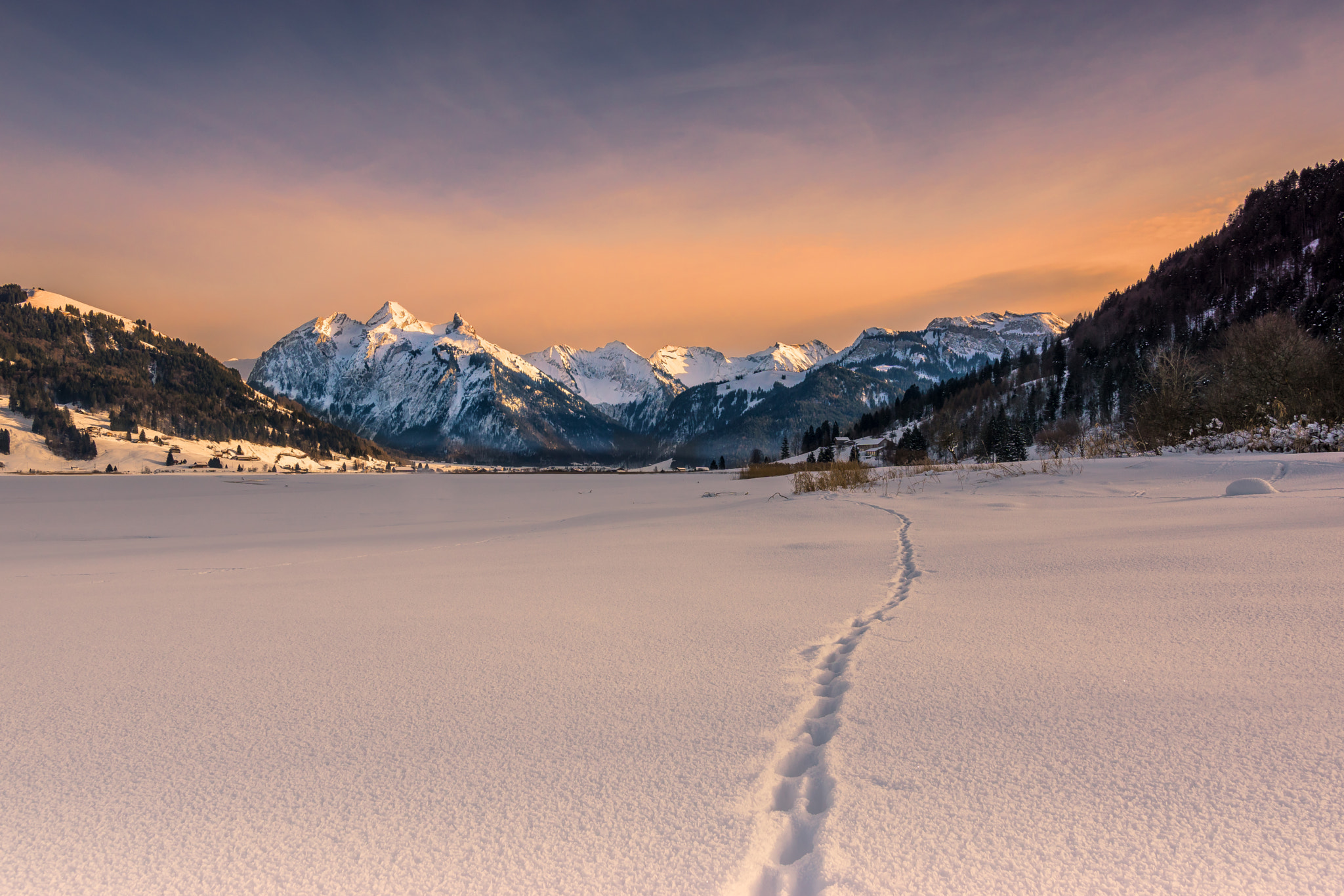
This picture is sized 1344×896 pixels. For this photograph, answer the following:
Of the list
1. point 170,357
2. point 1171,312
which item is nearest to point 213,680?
point 1171,312

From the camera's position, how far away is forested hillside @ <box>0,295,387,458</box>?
12688cm

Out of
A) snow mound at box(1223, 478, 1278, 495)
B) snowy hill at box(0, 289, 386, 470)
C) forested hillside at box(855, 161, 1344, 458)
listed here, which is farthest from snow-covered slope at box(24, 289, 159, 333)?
snow mound at box(1223, 478, 1278, 495)

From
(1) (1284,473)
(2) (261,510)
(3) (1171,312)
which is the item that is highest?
(3) (1171,312)

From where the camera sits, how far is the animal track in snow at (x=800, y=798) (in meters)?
1.60

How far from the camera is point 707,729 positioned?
2398 mm

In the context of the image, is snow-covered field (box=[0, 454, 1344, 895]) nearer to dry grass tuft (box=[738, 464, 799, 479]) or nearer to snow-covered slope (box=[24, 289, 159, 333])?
dry grass tuft (box=[738, 464, 799, 479])

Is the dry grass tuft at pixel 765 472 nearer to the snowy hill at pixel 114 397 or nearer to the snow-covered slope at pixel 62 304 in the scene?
the snowy hill at pixel 114 397

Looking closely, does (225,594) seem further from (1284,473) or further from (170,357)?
(170,357)

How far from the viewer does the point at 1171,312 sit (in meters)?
104

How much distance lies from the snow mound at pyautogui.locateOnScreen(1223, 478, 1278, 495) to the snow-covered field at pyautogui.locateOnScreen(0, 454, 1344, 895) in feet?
11.0

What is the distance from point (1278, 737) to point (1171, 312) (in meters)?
133

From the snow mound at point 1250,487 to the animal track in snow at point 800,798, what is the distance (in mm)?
8586

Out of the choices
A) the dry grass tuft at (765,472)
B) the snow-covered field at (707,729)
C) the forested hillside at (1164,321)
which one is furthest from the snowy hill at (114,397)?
the snow-covered field at (707,729)

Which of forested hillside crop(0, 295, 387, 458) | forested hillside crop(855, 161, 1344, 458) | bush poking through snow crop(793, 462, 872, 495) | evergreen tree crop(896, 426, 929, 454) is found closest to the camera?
bush poking through snow crop(793, 462, 872, 495)
